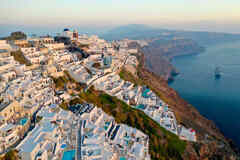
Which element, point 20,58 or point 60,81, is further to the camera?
point 20,58

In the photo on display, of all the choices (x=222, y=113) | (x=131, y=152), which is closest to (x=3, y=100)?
(x=131, y=152)

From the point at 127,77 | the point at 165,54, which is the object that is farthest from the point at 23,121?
the point at 165,54

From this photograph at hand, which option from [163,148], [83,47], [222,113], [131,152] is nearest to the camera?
[131,152]

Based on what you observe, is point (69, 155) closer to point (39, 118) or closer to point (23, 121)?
point (39, 118)

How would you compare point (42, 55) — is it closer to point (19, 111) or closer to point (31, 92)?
point (31, 92)

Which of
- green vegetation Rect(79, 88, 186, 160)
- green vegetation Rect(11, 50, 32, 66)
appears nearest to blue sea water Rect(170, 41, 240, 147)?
green vegetation Rect(79, 88, 186, 160)

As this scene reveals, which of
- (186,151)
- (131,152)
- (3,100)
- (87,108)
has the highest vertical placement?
(3,100)

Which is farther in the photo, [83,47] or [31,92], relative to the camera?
[83,47]
